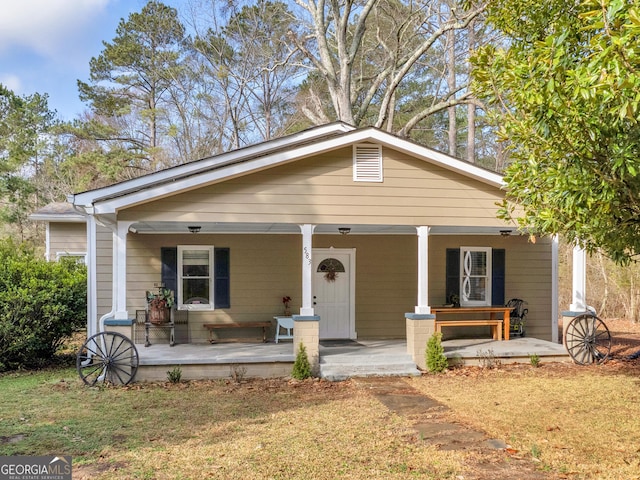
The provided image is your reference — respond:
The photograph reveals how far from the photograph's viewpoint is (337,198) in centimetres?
898

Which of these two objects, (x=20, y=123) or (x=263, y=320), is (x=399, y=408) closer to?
(x=263, y=320)

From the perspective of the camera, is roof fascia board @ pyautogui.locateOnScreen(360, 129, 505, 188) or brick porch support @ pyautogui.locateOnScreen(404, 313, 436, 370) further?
brick porch support @ pyautogui.locateOnScreen(404, 313, 436, 370)

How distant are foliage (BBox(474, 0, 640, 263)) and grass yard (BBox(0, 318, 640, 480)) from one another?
2.07 metres

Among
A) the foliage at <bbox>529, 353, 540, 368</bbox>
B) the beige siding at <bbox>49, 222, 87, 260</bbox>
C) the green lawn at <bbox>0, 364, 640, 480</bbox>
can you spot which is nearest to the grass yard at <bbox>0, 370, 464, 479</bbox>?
the green lawn at <bbox>0, 364, 640, 480</bbox>

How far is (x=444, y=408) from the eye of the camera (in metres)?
6.72

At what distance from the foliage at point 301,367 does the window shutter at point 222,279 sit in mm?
2778

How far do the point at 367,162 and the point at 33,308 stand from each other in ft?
20.7

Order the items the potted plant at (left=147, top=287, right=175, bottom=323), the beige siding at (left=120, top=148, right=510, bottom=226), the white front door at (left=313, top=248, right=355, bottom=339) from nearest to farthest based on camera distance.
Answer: the beige siding at (left=120, top=148, right=510, bottom=226), the potted plant at (left=147, top=287, right=175, bottom=323), the white front door at (left=313, top=248, right=355, bottom=339)

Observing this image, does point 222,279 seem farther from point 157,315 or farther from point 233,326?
point 157,315

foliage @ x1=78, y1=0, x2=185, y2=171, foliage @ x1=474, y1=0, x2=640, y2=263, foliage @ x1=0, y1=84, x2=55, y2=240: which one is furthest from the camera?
foliage @ x1=78, y1=0, x2=185, y2=171

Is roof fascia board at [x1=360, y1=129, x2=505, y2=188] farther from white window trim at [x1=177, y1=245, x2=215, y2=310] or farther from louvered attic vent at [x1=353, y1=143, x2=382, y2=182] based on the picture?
white window trim at [x1=177, y1=245, x2=215, y2=310]

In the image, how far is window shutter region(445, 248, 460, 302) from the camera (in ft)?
38.2

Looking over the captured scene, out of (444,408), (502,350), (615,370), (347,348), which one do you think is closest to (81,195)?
(347,348)

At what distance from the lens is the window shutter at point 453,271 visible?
38.2ft
